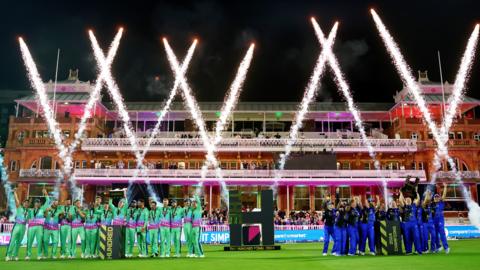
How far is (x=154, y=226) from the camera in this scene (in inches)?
604

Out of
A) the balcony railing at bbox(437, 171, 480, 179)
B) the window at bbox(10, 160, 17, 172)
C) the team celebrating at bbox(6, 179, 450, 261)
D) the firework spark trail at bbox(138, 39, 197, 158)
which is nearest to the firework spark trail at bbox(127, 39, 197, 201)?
the firework spark trail at bbox(138, 39, 197, 158)

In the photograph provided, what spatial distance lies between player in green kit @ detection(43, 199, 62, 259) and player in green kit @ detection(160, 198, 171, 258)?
3874 millimetres

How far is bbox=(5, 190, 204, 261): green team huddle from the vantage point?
1508 cm

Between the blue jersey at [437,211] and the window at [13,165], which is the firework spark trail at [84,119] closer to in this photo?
the window at [13,165]

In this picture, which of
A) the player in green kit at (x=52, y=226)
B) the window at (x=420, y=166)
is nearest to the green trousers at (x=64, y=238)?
the player in green kit at (x=52, y=226)

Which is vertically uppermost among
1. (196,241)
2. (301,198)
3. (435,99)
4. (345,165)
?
(435,99)

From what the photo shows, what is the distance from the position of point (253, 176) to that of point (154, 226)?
23.4 metres

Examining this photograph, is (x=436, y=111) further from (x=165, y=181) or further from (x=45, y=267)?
(x=45, y=267)

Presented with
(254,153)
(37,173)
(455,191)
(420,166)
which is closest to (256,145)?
(254,153)

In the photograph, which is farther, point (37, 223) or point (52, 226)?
point (52, 226)

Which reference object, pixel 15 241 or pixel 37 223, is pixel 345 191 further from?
pixel 15 241

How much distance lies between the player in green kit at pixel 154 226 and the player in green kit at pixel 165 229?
→ 0.15m

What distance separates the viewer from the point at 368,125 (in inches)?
1914

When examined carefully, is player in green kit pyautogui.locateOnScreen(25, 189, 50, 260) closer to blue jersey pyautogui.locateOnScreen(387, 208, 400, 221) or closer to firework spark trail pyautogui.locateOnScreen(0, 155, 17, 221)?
blue jersey pyautogui.locateOnScreen(387, 208, 400, 221)
